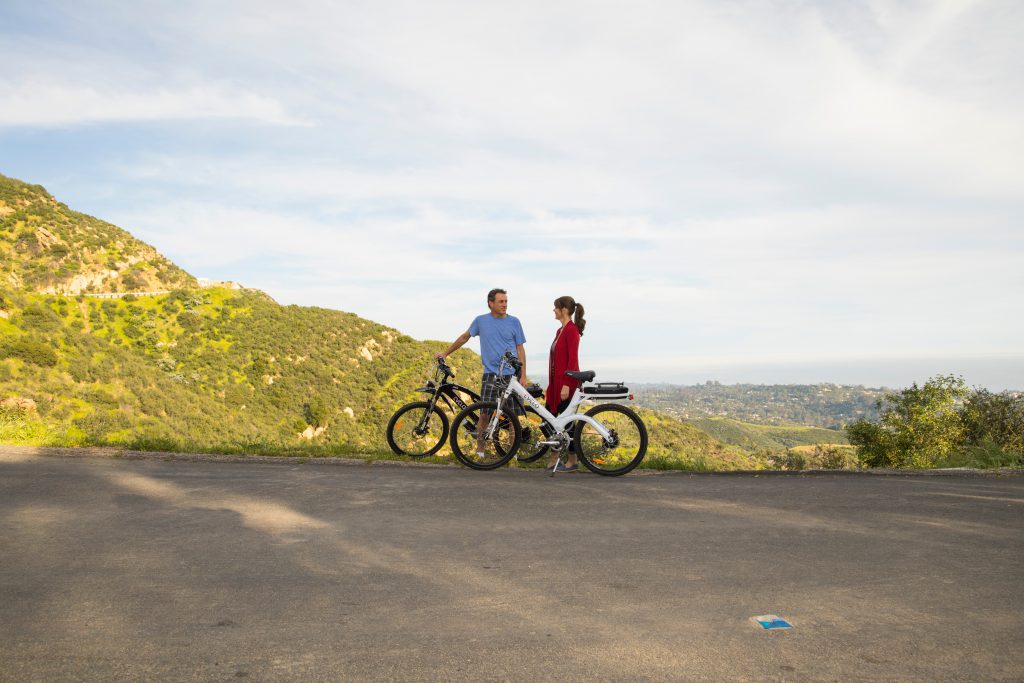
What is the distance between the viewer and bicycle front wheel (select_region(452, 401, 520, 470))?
870 cm

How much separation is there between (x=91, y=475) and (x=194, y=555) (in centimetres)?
375

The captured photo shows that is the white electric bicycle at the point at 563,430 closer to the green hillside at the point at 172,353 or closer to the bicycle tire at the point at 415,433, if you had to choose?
the bicycle tire at the point at 415,433

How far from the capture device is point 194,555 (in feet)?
15.0

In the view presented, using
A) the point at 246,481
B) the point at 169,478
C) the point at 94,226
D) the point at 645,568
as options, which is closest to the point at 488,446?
the point at 246,481

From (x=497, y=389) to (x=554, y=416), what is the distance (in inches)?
34.4

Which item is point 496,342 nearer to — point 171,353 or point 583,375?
point 583,375

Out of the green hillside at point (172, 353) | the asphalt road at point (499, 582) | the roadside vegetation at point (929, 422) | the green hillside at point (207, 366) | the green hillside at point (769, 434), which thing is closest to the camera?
the asphalt road at point (499, 582)

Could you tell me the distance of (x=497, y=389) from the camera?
894 cm

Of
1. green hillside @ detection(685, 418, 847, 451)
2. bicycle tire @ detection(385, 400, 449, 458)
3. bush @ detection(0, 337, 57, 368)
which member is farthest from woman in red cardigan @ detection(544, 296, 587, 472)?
green hillside @ detection(685, 418, 847, 451)

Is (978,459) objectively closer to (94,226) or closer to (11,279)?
(11,279)

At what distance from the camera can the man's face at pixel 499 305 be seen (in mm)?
9141

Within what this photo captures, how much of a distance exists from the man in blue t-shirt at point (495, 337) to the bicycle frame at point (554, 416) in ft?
0.72

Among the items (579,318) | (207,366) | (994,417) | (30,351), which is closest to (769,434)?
(207,366)

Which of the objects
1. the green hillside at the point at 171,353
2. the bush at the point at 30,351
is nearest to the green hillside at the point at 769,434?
the green hillside at the point at 171,353
